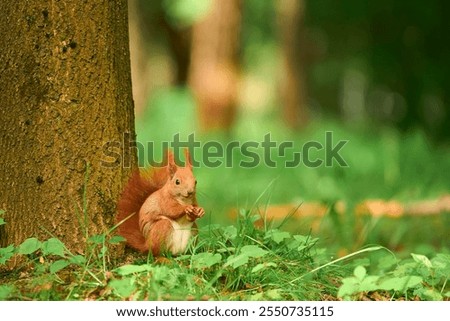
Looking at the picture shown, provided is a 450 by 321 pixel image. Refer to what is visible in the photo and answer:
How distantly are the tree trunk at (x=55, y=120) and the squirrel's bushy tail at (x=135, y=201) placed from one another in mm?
102

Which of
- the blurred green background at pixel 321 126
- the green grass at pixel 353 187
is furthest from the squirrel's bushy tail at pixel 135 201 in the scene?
the green grass at pixel 353 187

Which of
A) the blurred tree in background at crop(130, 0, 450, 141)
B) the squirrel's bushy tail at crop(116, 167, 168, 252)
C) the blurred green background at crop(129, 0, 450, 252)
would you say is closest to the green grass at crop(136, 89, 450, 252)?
the blurred green background at crop(129, 0, 450, 252)

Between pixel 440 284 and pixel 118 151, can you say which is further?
pixel 440 284

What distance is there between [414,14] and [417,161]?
6.03 meters

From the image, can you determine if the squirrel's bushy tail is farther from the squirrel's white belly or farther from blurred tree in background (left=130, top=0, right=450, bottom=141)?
blurred tree in background (left=130, top=0, right=450, bottom=141)

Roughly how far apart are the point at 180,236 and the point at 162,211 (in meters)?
0.13

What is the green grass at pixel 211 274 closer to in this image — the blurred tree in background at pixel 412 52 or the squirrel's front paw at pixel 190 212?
the squirrel's front paw at pixel 190 212

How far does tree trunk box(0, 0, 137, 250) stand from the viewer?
2973mm

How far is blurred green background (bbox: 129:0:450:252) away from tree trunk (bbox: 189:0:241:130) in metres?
0.01

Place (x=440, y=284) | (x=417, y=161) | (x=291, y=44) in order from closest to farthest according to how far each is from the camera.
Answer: (x=440, y=284) < (x=417, y=161) < (x=291, y=44)

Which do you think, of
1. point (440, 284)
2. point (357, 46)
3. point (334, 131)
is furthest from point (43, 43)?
point (357, 46)

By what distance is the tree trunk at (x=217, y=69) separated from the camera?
1020 centimetres
